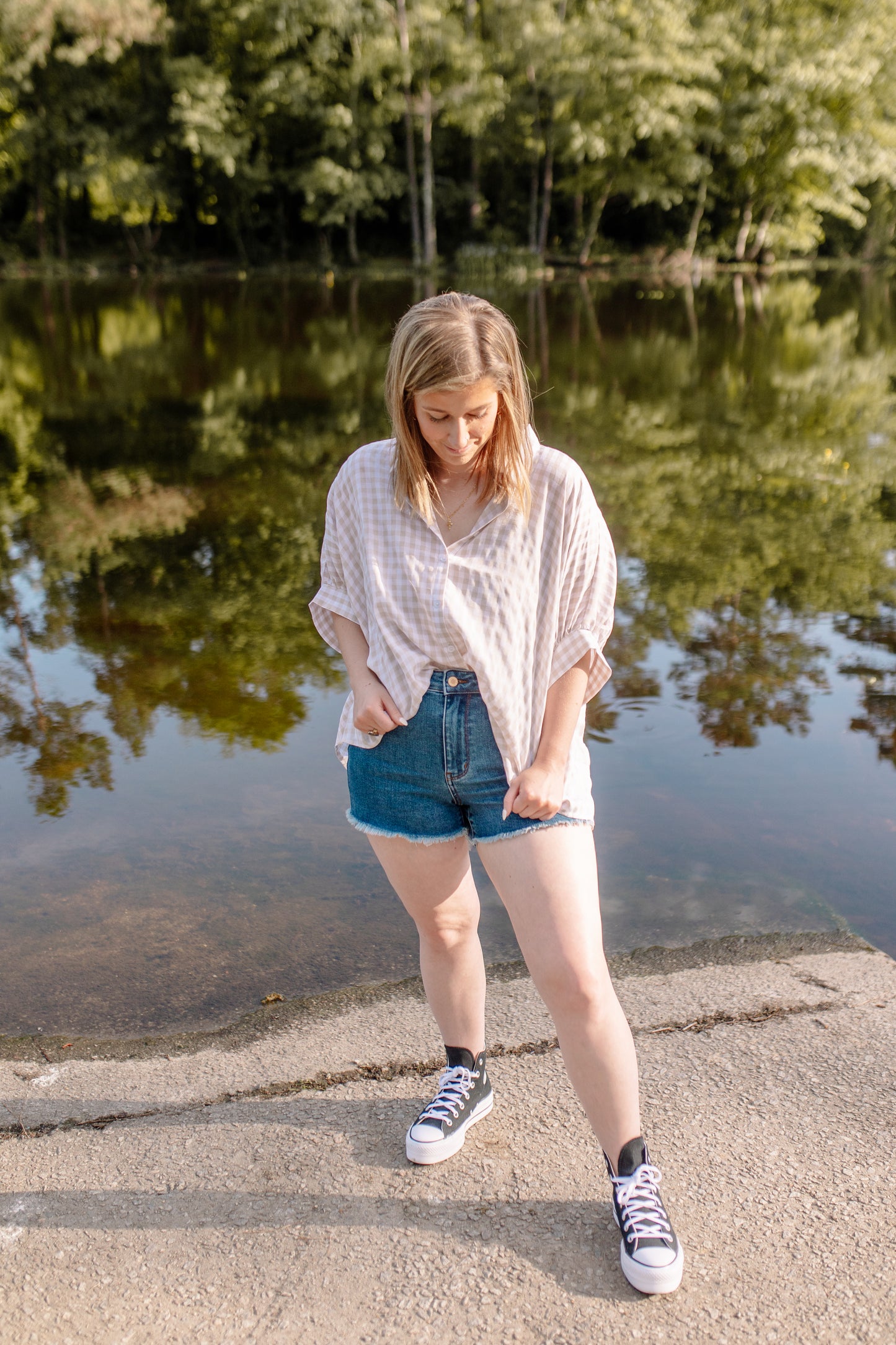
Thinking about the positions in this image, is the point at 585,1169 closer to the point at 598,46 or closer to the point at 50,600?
the point at 50,600

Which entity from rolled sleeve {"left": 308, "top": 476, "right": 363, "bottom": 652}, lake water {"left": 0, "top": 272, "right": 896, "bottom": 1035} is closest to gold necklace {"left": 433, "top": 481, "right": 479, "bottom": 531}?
rolled sleeve {"left": 308, "top": 476, "right": 363, "bottom": 652}

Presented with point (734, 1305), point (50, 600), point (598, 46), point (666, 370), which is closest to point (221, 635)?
point (50, 600)

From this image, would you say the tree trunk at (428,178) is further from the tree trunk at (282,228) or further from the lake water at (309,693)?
the lake water at (309,693)

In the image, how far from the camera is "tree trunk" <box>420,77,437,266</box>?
36.3 metres

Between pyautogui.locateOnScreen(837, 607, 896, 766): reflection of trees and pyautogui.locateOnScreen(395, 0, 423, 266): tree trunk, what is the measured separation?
34268 mm

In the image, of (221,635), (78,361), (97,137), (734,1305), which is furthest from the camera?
(97,137)

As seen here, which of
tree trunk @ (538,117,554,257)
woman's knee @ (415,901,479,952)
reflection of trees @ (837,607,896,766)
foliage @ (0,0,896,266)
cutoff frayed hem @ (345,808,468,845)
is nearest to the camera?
cutoff frayed hem @ (345,808,468,845)

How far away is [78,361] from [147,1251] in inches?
628

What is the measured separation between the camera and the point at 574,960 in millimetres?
1967

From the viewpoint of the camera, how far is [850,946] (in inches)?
126

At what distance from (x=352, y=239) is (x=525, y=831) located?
132 ft

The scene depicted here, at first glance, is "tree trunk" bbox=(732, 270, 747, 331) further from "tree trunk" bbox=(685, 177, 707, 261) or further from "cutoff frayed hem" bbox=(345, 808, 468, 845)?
"cutoff frayed hem" bbox=(345, 808, 468, 845)

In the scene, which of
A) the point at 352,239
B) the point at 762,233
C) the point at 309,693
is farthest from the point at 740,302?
the point at 309,693

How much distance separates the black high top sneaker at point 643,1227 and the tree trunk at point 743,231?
1677 inches
